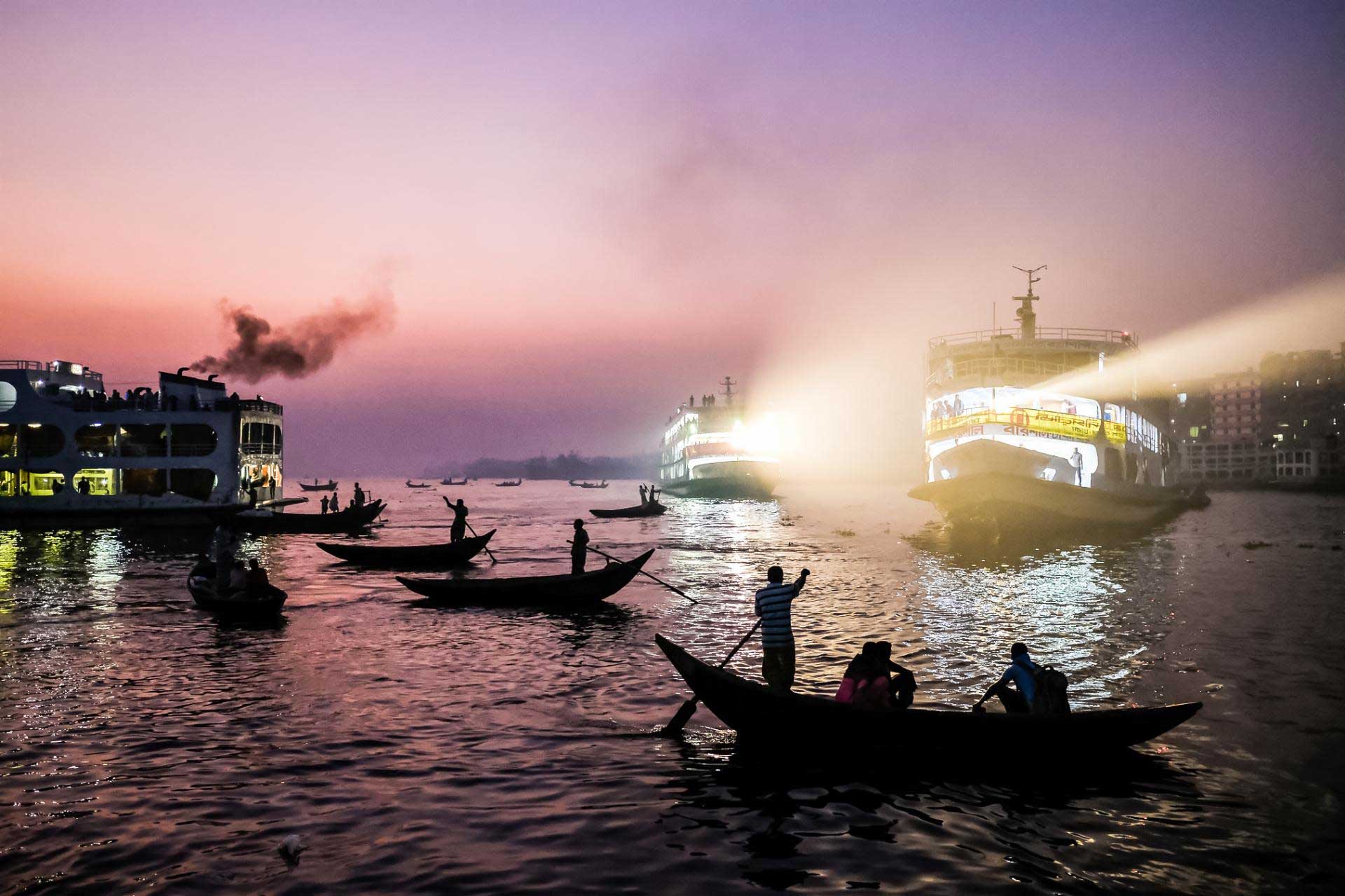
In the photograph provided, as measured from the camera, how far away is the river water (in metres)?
7.95

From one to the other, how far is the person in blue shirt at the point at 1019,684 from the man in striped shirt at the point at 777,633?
2563 mm

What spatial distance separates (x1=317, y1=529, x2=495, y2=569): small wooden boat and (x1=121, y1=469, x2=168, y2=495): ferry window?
35431 millimetres

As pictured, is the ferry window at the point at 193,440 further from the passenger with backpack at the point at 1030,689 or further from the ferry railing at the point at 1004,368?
the passenger with backpack at the point at 1030,689

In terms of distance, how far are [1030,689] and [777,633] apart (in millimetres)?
3277

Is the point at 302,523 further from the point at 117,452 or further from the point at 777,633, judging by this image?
the point at 777,633

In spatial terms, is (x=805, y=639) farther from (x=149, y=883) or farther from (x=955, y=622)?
(x=149, y=883)

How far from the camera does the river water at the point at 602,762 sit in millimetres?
7953

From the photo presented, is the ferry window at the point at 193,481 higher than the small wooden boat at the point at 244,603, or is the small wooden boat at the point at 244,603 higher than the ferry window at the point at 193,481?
the ferry window at the point at 193,481

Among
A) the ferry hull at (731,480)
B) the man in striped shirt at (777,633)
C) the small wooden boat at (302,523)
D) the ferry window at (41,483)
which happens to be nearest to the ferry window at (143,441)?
the ferry window at (41,483)

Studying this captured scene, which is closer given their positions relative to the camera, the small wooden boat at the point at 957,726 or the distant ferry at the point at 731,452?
the small wooden boat at the point at 957,726

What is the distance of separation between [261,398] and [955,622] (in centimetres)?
5742

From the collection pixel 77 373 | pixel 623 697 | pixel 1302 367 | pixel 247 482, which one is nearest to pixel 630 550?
pixel 623 697

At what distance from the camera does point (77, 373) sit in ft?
204

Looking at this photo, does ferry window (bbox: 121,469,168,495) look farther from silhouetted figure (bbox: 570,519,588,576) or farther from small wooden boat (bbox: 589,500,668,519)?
silhouetted figure (bbox: 570,519,588,576)
